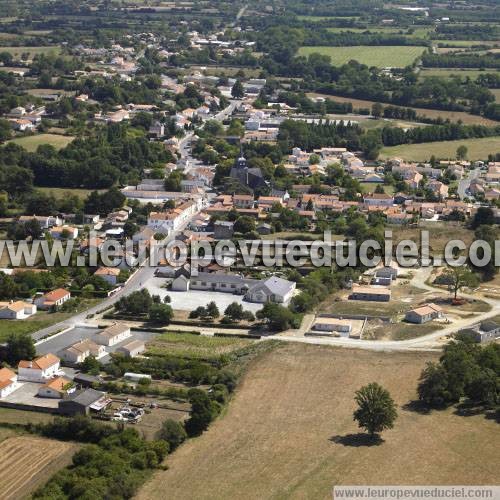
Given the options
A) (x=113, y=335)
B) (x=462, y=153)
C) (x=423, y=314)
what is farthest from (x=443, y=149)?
(x=113, y=335)

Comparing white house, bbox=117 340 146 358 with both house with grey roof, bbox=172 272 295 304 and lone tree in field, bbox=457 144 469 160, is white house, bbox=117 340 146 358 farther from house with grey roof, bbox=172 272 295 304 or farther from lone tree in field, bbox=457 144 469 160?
lone tree in field, bbox=457 144 469 160

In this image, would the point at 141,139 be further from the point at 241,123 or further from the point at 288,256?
the point at 288,256

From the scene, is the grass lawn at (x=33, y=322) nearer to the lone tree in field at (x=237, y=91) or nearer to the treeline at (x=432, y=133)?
the treeline at (x=432, y=133)

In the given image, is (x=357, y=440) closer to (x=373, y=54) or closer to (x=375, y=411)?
(x=375, y=411)

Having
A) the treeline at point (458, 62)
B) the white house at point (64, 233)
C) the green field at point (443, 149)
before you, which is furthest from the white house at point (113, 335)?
the treeline at point (458, 62)

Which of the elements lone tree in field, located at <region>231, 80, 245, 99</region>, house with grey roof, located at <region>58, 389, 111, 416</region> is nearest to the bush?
house with grey roof, located at <region>58, 389, 111, 416</region>

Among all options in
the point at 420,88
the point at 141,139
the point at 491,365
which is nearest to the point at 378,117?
the point at 420,88
